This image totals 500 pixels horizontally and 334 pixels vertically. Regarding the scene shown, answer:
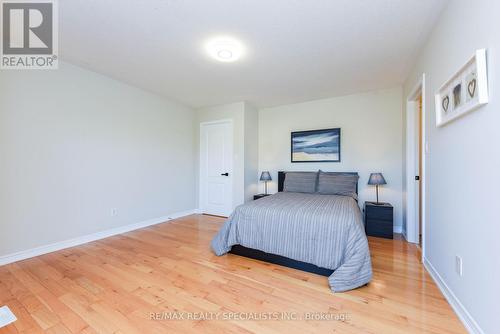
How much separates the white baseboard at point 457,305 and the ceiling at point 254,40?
2.25 metres

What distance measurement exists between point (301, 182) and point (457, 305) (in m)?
2.45

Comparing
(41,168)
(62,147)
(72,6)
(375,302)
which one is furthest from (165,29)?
(375,302)

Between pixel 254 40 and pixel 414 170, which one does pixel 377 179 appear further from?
pixel 254 40

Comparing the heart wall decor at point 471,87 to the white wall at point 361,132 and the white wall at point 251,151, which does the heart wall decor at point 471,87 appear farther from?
the white wall at point 251,151

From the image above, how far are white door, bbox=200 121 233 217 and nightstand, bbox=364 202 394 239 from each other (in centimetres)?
249

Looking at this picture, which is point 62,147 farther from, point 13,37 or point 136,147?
point 13,37

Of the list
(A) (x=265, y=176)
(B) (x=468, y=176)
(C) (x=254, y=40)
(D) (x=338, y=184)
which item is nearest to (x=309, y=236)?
(B) (x=468, y=176)

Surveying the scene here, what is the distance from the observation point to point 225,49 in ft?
7.50

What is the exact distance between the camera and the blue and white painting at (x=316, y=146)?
3834mm

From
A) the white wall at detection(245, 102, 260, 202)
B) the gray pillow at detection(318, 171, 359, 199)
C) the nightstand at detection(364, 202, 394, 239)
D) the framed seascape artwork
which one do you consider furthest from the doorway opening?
the white wall at detection(245, 102, 260, 202)

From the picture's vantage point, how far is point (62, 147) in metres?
2.62

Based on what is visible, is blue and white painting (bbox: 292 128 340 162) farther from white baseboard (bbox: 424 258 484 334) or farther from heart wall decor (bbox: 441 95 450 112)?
white baseboard (bbox: 424 258 484 334)

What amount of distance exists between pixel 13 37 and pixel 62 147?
1.19 m

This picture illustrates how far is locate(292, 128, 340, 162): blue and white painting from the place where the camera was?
3.83m
